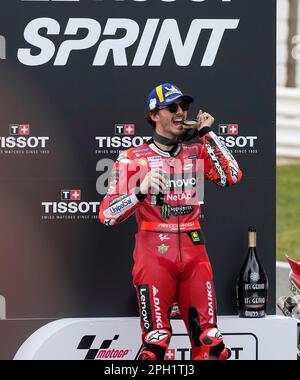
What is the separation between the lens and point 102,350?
7996mm

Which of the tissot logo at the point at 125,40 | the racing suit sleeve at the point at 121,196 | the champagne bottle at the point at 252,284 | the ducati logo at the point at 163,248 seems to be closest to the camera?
the racing suit sleeve at the point at 121,196

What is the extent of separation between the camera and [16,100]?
7945 mm

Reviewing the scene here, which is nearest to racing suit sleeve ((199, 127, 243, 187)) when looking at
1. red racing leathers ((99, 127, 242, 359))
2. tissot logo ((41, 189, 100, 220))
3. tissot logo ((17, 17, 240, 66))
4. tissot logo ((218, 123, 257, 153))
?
red racing leathers ((99, 127, 242, 359))

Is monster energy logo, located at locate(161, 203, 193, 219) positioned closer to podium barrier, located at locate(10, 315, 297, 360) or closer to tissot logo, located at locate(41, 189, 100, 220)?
tissot logo, located at locate(41, 189, 100, 220)

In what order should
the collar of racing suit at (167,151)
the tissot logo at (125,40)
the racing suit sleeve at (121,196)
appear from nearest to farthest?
the racing suit sleeve at (121,196)
the collar of racing suit at (167,151)
the tissot logo at (125,40)

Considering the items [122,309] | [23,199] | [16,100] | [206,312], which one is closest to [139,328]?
[122,309]

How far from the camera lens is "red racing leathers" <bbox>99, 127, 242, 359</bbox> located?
7520mm

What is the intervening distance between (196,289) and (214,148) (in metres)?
0.96

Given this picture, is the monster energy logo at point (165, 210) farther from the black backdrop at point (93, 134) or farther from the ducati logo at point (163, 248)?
the black backdrop at point (93, 134)

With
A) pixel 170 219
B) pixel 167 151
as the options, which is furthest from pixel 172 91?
pixel 170 219

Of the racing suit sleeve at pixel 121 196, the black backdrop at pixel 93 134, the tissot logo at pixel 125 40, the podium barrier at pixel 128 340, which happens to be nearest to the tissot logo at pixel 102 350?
the podium barrier at pixel 128 340

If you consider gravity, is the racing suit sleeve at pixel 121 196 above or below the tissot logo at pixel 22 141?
below

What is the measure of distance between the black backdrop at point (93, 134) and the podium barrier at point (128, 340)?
5.5 inches

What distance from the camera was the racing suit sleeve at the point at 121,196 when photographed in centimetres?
742
